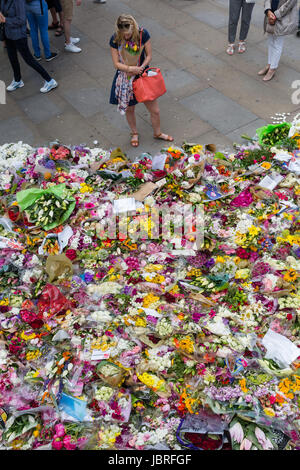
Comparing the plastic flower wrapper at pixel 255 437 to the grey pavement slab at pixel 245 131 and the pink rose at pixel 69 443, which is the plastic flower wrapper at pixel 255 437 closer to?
the pink rose at pixel 69 443

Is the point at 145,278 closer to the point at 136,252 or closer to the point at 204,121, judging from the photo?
the point at 136,252

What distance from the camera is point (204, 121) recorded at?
5.82 meters

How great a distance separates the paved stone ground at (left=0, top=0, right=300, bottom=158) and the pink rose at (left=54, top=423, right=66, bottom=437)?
3.59 metres

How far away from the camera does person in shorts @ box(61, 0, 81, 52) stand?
6.84m

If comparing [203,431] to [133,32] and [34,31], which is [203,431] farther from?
[34,31]

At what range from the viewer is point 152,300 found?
138 inches

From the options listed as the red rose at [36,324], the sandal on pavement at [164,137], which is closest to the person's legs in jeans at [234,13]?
the sandal on pavement at [164,137]

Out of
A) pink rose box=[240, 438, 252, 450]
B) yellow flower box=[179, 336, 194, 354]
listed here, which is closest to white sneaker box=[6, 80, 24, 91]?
yellow flower box=[179, 336, 194, 354]

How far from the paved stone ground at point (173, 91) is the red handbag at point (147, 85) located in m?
0.91

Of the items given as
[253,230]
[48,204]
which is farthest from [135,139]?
[253,230]

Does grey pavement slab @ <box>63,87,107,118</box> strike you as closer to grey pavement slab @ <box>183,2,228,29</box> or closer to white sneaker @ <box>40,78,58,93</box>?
white sneaker @ <box>40,78,58,93</box>

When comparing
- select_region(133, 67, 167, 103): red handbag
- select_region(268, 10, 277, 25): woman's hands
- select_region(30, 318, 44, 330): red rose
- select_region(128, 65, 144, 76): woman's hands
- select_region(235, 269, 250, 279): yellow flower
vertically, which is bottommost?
select_region(30, 318, 44, 330): red rose

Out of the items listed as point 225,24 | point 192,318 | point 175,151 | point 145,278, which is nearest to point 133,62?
point 175,151
